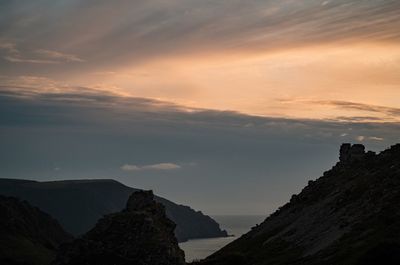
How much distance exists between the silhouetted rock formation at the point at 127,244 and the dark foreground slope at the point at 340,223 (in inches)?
448

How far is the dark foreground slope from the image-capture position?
63781mm

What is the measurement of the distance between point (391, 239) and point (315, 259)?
11.5 meters

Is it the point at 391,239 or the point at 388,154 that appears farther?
the point at 388,154

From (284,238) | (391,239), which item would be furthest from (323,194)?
(391,239)

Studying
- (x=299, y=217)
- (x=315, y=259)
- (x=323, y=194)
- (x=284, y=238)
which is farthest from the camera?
(x=323, y=194)

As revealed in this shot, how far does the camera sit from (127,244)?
264 ft

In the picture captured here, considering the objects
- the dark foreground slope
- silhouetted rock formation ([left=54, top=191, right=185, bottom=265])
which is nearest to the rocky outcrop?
the dark foreground slope

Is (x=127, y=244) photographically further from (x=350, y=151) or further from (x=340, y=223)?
(x=350, y=151)

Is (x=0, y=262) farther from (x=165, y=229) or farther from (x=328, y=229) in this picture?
(x=328, y=229)

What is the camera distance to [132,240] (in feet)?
265

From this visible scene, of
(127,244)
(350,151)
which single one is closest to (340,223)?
(127,244)

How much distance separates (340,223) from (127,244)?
109ft

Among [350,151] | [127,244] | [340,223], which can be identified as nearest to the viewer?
[127,244]

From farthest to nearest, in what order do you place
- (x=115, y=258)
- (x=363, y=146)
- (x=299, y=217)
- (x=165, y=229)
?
(x=363, y=146) → (x=299, y=217) → (x=165, y=229) → (x=115, y=258)
